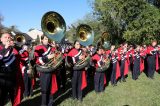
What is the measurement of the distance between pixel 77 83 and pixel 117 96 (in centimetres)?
165

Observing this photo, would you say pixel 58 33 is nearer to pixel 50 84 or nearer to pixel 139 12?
pixel 50 84

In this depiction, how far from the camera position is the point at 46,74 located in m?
9.63

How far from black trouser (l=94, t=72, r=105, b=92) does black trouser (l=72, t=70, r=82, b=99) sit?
176 centimetres

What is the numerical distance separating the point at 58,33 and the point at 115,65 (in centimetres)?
596

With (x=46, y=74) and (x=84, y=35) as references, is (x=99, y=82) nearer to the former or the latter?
(x=84, y=35)

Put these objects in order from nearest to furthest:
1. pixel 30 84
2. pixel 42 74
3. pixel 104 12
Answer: pixel 42 74, pixel 30 84, pixel 104 12

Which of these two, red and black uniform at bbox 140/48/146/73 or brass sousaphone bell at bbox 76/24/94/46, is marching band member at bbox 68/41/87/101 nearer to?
brass sousaphone bell at bbox 76/24/94/46

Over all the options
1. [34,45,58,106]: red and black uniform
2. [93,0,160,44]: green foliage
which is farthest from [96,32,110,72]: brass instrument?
[93,0,160,44]: green foliage

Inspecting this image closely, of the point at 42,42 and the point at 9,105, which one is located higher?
the point at 42,42

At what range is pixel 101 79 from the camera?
1336cm

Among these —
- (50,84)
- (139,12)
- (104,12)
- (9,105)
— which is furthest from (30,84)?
(104,12)

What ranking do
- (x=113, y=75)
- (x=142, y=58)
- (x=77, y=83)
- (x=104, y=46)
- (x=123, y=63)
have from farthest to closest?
(x=142, y=58) → (x=123, y=63) → (x=113, y=75) → (x=104, y=46) → (x=77, y=83)

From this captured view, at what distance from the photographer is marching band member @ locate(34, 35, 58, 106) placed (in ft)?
31.3

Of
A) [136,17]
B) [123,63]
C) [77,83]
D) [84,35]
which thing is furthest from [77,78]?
[136,17]
